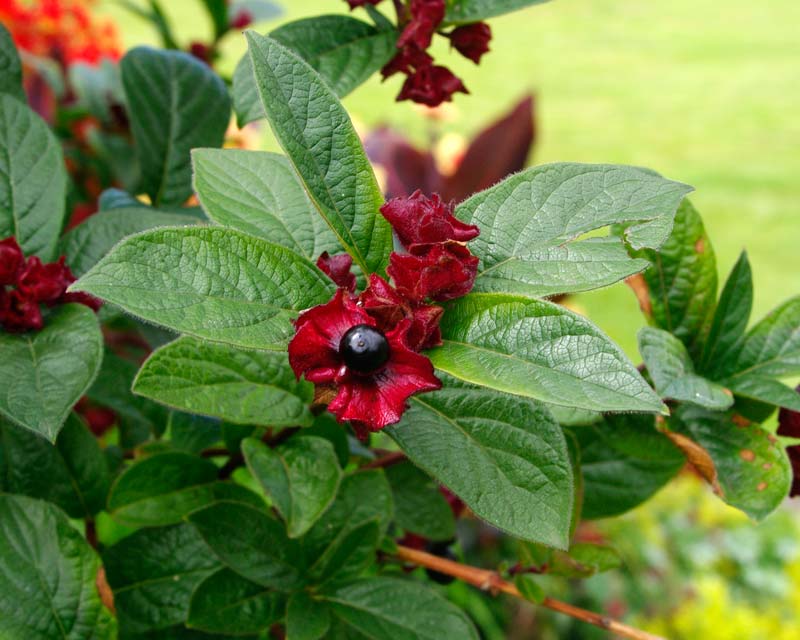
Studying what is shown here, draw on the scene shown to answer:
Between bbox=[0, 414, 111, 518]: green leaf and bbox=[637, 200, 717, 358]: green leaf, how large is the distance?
1.36 feet

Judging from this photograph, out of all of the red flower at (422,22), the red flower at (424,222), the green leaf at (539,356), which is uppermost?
the red flower at (422,22)

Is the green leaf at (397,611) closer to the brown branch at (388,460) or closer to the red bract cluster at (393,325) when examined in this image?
the brown branch at (388,460)

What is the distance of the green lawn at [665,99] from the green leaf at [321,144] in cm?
350

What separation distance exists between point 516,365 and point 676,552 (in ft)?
9.18

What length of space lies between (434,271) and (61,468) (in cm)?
36

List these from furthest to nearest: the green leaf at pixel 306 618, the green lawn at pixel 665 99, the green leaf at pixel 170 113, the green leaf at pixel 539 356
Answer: the green lawn at pixel 665 99
the green leaf at pixel 170 113
the green leaf at pixel 306 618
the green leaf at pixel 539 356

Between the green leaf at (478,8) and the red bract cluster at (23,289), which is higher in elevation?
the green leaf at (478,8)

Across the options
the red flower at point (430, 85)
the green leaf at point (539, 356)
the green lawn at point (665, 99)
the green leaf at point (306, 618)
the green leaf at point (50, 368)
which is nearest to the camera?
the green leaf at point (539, 356)

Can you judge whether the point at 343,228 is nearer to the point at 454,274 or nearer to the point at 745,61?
the point at 454,274

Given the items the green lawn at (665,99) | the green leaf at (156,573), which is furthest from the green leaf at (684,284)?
the green lawn at (665,99)

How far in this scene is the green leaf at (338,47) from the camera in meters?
0.69

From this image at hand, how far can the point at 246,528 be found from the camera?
645 mm

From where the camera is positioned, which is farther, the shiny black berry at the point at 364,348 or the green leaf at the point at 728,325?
the green leaf at the point at 728,325

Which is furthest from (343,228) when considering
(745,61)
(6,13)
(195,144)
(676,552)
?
(745,61)
